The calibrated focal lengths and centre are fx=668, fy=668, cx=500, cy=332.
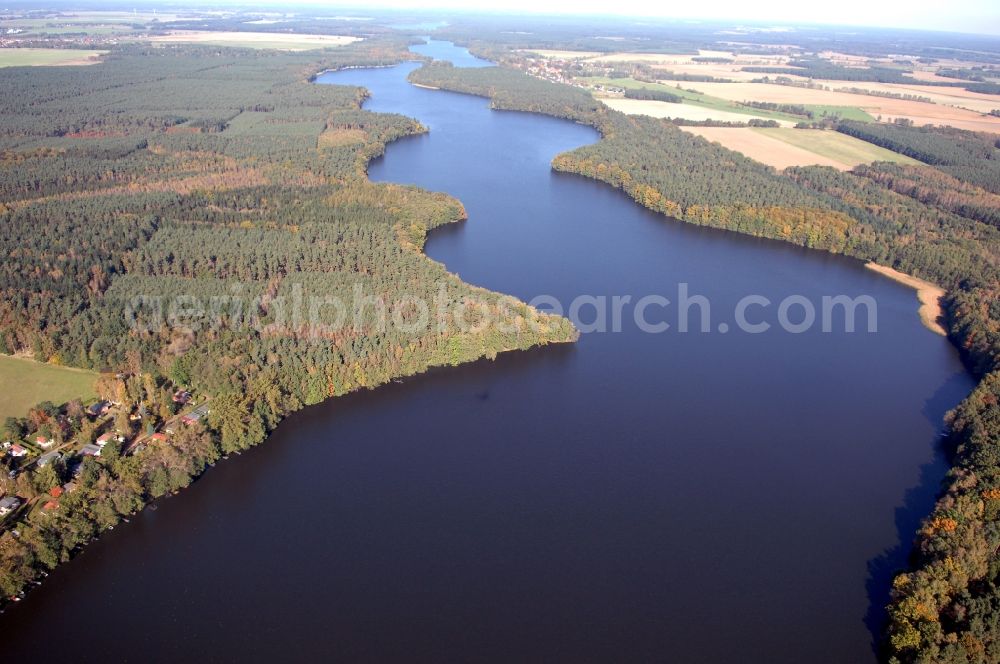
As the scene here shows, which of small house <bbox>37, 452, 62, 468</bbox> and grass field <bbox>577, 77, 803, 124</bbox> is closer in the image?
small house <bbox>37, 452, 62, 468</bbox>

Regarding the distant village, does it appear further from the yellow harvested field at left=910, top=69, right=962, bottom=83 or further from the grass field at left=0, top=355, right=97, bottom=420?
the yellow harvested field at left=910, top=69, right=962, bottom=83

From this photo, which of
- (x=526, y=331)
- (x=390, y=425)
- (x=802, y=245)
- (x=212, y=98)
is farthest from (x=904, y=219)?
(x=212, y=98)

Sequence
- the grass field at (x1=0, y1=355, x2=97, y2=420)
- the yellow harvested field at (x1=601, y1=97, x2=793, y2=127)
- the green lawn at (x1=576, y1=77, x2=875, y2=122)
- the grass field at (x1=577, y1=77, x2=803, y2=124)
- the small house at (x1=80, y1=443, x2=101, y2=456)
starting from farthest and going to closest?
the green lawn at (x1=576, y1=77, x2=875, y2=122), the grass field at (x1=577, y1=77, x2=803, y2=124), the yellow harvested field at (x1=601, y1=97, x2=793, y2=127), the grass field at (x1=0, y1=355, x2=97, y2=420), the small house at (x1=80, y1=443, x2=101, y2=456)

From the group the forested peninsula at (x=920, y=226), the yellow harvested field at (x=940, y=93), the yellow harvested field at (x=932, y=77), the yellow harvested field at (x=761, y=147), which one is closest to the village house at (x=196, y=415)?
the forested peninsula at (x=920, y=226)

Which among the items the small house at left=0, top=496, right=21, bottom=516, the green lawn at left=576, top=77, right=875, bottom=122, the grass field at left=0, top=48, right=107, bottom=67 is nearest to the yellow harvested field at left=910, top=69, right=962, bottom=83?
A: the green lawn at left=576, top=77, right=875, bottom=122

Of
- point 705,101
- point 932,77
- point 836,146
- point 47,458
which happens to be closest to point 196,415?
point 47,458

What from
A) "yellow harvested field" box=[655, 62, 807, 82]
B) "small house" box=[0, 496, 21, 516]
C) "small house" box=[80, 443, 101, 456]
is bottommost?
"small house" box=[0, 496, 21, 516]

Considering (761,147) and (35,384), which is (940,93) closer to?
(761,147)
